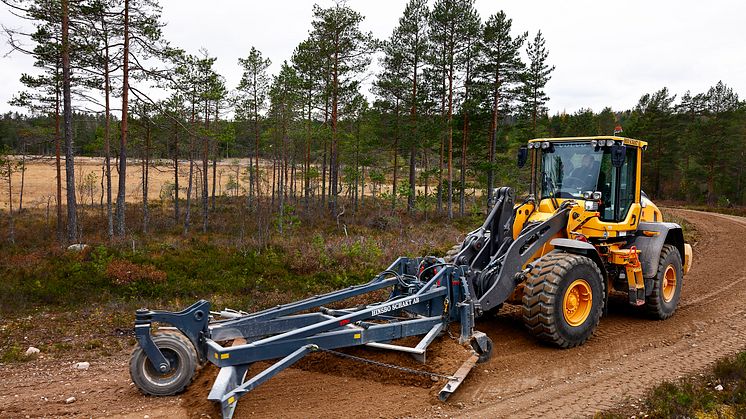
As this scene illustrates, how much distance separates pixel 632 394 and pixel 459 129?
25581 mm

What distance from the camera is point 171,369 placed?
538 cm

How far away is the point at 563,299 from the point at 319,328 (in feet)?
11.9

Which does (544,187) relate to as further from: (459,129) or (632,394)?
(459,129)

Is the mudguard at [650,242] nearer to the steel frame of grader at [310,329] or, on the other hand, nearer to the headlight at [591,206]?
the headlight at [591,206]

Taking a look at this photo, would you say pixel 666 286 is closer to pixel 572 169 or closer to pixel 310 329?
pixel 572 169

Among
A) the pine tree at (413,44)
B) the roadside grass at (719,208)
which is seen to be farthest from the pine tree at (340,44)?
the roadside grass at (719,208)

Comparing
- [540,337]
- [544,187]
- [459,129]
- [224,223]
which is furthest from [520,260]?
[224,223]

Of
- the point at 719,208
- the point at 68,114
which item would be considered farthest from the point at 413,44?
the point at 719,208

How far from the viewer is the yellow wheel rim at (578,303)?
712cm

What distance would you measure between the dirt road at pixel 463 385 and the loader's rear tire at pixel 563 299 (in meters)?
0.29

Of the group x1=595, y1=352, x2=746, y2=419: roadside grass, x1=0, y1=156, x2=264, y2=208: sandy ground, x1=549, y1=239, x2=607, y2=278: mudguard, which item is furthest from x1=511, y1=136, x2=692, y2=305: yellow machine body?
x1=0, y1=156, x2=264, y2=208: sandy ground

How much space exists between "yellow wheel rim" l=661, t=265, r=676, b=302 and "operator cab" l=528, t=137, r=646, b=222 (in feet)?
5.66

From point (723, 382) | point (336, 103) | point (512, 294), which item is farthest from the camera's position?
point (336, 103)

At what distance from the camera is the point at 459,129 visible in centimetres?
3014
